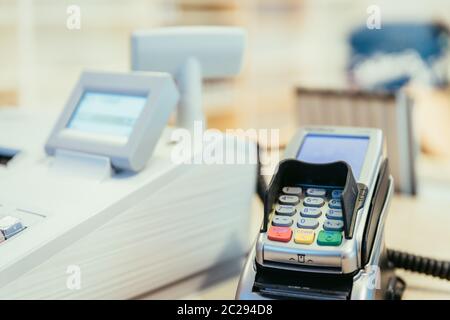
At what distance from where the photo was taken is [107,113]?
68 centimetres

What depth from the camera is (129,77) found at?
68cm

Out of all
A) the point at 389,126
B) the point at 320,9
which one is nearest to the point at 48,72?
the point at 389,126

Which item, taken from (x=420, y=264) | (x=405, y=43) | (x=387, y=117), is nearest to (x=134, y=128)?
(x=420, y=264)

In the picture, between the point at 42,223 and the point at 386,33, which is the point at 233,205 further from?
the point at 386,33

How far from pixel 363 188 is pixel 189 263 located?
0.25 meters

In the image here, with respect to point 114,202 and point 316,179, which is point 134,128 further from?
point 316,179

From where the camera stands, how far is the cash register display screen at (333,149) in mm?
585

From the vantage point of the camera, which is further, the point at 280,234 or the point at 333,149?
the point at 333,149

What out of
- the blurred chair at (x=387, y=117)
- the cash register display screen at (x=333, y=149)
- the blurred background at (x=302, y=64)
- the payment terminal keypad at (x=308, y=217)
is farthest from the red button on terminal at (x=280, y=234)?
the blurred chair at (x=387, y=117)

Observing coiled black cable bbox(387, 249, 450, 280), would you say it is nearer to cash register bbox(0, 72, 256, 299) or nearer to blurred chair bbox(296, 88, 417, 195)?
cash register bbox(0, 72, 256, 299)

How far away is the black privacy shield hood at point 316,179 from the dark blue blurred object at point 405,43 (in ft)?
8.39

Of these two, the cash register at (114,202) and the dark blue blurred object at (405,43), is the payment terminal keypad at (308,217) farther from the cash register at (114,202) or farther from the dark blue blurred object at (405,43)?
the dark blue blurred object at (405,43)

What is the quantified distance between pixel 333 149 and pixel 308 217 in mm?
121

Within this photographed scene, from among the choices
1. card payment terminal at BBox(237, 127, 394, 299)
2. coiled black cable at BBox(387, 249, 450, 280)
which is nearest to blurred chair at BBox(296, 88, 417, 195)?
coiled black cable at BBox(387, 249, 450, 280)
